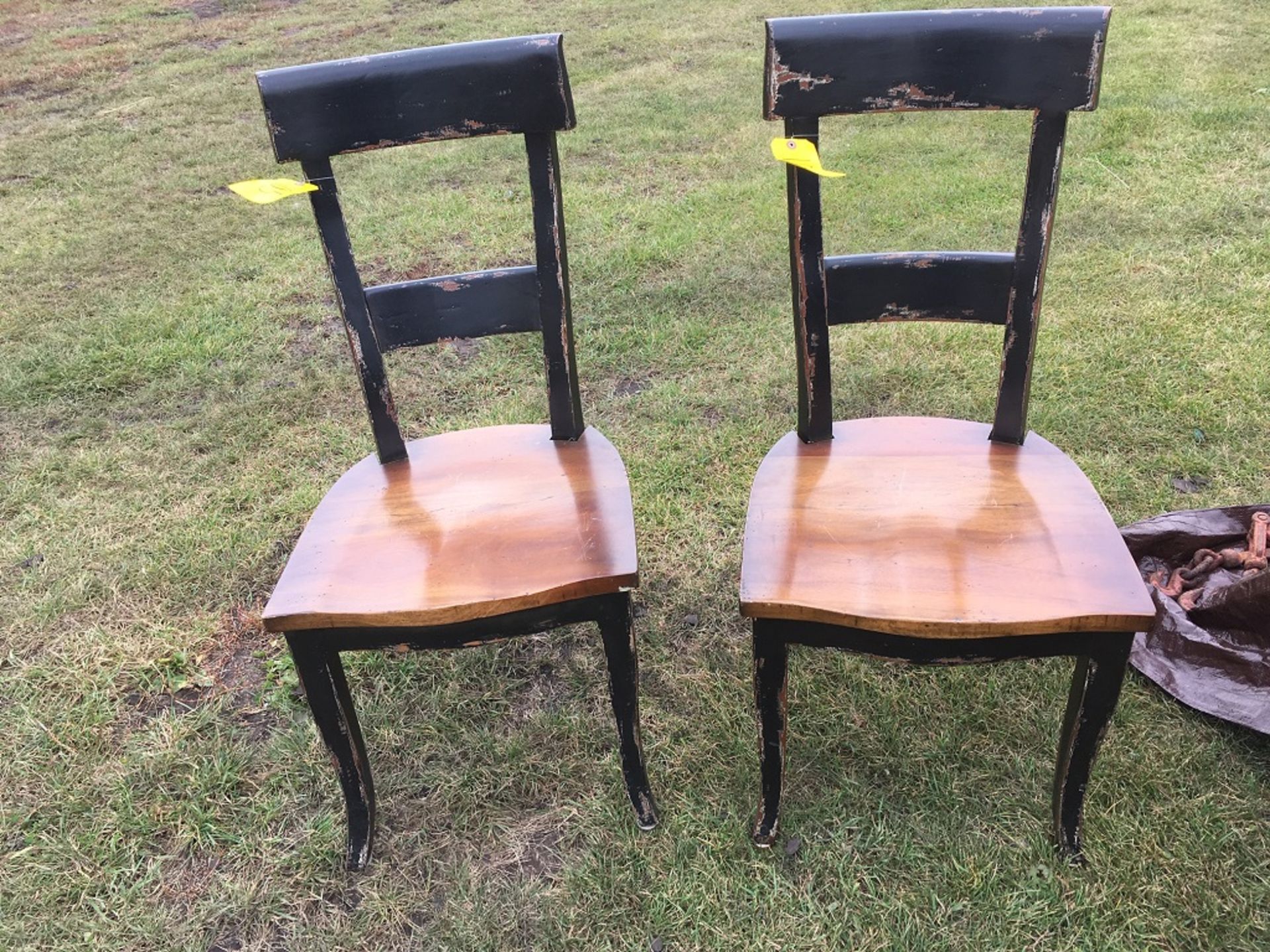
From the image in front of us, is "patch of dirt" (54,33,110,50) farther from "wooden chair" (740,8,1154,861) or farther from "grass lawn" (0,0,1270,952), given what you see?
"wooden chair" (740,8,1154,861)

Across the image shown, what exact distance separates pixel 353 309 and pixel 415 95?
39 cm

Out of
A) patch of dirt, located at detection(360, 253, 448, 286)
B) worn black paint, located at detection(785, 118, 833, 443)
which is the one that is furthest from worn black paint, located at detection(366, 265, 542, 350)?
patch of dirt, located at detection(360, 253, 448, 286)

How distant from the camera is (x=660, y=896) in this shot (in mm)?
1711

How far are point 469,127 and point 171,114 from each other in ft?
18.5

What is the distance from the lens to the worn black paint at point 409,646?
1509 millimetres

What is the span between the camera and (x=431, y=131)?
1619 millimetres

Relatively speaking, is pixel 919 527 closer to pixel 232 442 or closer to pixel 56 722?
pixel 56 722

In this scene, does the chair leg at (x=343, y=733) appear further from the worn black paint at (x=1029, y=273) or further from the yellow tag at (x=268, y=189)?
A: the worn black paint at (x=1029, y=273)

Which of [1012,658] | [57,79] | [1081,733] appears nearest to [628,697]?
[1012,658]

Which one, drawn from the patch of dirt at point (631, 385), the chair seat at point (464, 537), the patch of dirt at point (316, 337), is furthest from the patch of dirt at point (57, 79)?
the chair seat at point (464, 537)

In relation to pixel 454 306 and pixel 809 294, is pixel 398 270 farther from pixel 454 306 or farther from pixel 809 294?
pixel 809 294

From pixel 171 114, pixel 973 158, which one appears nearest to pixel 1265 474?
→ pixel 973 158

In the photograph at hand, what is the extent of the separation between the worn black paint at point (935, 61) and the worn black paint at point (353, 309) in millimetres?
766

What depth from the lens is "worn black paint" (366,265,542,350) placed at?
1740 mm
